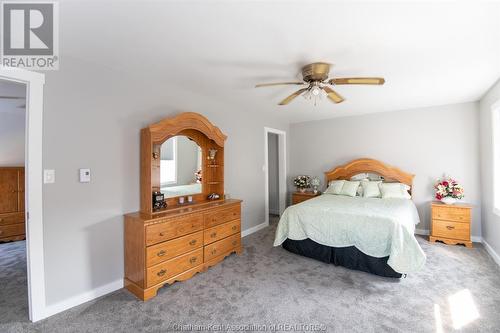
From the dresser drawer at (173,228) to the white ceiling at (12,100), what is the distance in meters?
2.15

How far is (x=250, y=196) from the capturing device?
14.9 ft

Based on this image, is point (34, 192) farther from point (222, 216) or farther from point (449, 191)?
point (449, 191)

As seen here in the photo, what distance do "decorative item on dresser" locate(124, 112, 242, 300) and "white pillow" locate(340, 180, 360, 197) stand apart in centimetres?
223

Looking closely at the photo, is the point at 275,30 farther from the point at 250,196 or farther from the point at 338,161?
the point at 338,161

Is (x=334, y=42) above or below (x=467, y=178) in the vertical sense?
above

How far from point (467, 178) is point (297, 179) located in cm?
302

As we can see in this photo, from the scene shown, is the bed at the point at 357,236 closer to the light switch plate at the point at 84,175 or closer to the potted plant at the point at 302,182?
the potted plant at the point at 302,182

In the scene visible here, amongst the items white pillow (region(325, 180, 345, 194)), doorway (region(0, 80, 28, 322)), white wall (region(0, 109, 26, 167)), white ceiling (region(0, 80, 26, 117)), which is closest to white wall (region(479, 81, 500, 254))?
white pillow (region(325, 180, 345, 194))

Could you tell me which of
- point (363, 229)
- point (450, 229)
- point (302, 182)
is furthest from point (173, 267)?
point (450, 229)

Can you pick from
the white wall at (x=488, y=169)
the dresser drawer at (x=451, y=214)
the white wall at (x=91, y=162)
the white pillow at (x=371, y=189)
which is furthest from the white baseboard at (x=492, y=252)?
the white wall at (x=91, y=162)

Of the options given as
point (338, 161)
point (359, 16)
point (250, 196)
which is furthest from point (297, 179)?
point (359, 16)

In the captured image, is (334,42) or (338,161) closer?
(334,42)

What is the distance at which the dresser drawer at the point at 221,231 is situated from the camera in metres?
3.04

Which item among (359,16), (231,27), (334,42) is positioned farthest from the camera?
(334,42)
